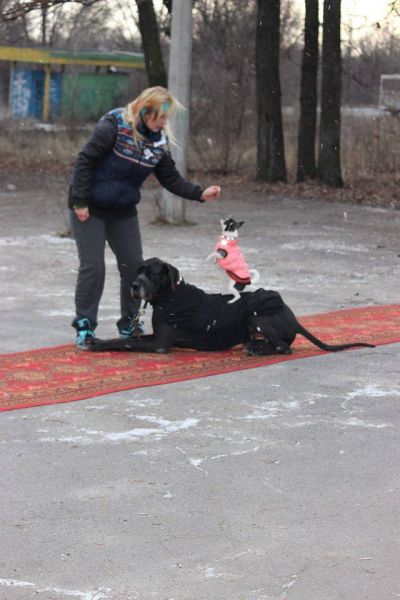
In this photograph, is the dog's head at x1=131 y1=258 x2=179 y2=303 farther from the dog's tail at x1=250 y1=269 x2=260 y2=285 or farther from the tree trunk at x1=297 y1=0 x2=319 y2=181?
the tree trunk at x1=297 y1=0 x2=319 y2=181

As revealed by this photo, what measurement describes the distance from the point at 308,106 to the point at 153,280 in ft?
50.8

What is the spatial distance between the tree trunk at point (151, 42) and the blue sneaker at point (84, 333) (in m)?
14.6

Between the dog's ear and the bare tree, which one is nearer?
the dog's ear

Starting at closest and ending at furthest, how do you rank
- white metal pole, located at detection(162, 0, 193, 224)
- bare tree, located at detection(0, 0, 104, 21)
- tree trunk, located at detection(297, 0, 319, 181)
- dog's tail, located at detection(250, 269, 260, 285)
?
dog's tail, located at detection(250, 269, 260, 285)
white metal pole, located at detection(162, 0, 193, 224)
bare tree, located at detection(0, 0, 104, 21)
tree trunk, located at detection(297, 0, 319, 181)

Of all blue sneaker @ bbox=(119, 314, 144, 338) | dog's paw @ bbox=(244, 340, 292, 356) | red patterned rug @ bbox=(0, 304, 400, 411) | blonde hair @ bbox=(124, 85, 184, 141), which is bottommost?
red patterned rug @ bbox=(0, 304, 400, 411)

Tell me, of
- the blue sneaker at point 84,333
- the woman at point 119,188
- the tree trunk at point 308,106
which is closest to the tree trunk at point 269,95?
the tree trunk at point 308,106

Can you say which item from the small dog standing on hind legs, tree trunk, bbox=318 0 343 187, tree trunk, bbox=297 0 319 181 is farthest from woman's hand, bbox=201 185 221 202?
→ tree trunk, bbox=297 0 319 181

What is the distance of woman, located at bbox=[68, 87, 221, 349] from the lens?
7.25 meters

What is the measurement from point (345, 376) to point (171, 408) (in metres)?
1.42

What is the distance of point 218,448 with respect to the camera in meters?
5.46

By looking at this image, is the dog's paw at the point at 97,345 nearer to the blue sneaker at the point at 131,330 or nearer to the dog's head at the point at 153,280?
the blue sneaker at the point at 131,330

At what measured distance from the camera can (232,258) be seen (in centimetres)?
746

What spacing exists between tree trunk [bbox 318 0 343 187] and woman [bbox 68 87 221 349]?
1358 cm

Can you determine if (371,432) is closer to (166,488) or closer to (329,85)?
(166,488)
